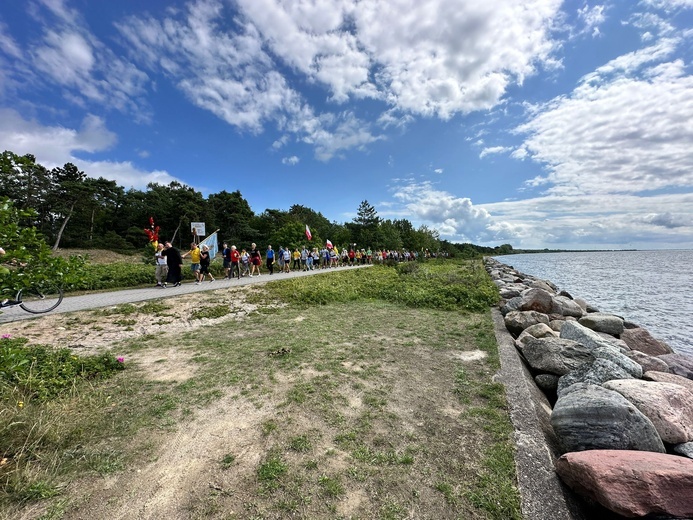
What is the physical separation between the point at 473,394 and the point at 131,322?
23.1 ft

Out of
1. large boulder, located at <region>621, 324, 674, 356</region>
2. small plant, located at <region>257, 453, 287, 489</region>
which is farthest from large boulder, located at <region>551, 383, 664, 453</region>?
large boulder, located at <region>621, 324, 674, 356</region>

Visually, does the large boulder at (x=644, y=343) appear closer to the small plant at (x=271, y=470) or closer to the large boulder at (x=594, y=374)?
the large boulder at (x=594, y=374)

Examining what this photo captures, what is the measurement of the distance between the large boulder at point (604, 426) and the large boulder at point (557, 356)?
1.55 m

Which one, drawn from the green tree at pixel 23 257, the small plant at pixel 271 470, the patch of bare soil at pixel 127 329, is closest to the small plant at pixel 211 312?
the patch of bare soil at pixel 127 329

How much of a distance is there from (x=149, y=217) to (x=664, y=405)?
5225 centimetres

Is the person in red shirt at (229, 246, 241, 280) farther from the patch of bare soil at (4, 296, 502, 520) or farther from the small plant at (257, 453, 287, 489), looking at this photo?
the small plant at (257, 453, 287, 489)

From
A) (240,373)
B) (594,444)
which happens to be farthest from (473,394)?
(240,373)

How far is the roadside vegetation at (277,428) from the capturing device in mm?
2219

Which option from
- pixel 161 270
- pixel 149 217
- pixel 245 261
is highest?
pixel 149 217

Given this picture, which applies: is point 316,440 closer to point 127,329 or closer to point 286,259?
point 127,329

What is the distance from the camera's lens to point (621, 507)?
2.18 m

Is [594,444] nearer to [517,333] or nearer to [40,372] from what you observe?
[517,333]

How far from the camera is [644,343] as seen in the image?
751 cm

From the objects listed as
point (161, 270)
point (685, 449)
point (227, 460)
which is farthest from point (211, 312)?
point (685, 449)
